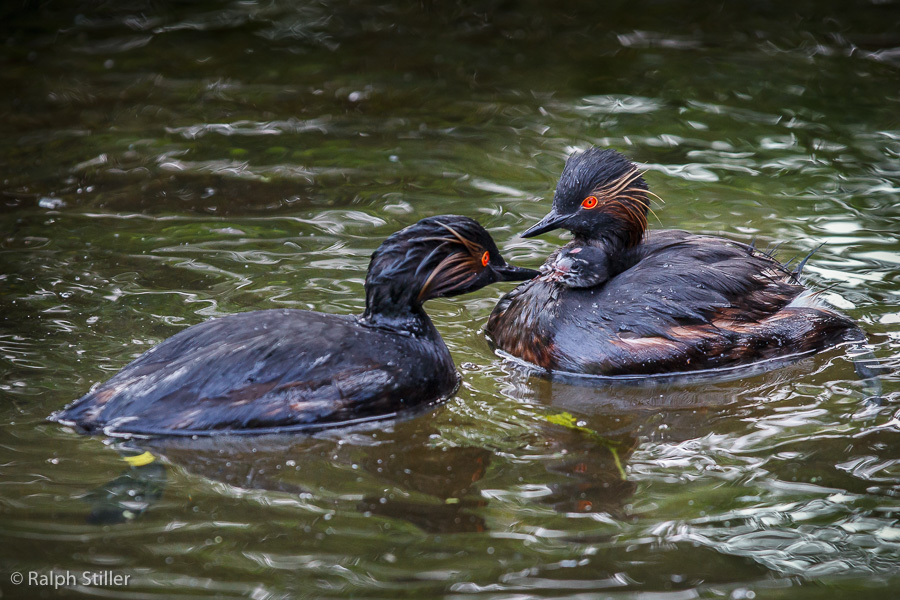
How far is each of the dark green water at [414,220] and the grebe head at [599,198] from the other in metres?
1.05

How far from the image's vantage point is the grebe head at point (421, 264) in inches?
235

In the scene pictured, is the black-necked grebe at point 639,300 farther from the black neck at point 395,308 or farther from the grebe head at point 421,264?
the black neck at point 395,308

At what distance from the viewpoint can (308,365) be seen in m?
5.57

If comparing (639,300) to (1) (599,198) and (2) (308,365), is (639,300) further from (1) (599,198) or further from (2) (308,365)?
(2) (308,365)

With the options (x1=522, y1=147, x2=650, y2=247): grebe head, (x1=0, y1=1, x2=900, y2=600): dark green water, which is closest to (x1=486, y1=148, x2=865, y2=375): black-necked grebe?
(x1=522, y1=147, x2=650, y2=247): grebe head

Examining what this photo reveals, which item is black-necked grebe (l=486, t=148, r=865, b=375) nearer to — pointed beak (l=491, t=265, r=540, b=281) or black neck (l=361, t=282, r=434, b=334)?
pointed beak (l=491, t=265, r=540, b=281)

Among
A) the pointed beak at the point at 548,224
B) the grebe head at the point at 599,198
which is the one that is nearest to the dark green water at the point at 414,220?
the pointed beak at the point at 548,224

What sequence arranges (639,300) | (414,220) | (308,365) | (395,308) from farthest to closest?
(414,220) → (639,300) → (395,308) → (308,365)

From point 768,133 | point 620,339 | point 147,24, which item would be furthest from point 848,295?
point 147,24

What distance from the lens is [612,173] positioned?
6.52 m

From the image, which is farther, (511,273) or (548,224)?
(548,224)

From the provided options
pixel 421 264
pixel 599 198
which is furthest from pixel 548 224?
pixel 421 264

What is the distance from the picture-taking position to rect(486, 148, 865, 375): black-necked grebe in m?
6.33

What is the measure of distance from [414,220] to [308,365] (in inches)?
107
